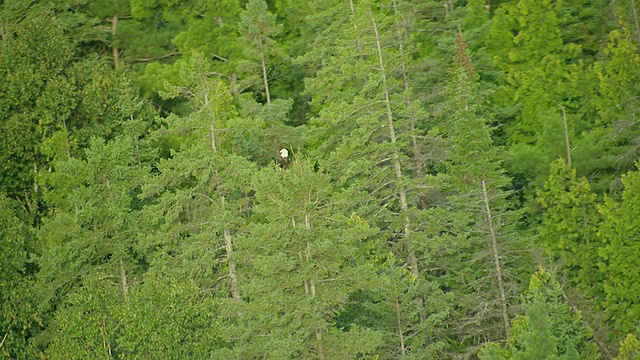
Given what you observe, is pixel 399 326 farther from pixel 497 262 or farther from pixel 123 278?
pixel 123 278

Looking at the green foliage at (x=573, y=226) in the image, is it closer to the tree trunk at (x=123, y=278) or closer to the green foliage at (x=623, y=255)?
the green foliage at (x=623, y=255)

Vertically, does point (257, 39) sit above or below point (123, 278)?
above

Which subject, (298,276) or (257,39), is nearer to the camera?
(298,276)

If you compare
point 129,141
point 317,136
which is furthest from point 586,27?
point 129,141

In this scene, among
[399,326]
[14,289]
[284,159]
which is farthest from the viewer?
[14,289]

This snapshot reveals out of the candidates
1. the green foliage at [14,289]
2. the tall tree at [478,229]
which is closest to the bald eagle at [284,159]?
the tall tree at [478,229]

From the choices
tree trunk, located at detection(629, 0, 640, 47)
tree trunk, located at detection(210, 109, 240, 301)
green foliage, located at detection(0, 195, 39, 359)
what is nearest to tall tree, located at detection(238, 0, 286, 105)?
tree trunk, located at detection(210, 109, 240, 301)

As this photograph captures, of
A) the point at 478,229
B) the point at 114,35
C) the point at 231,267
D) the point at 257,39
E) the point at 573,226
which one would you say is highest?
the point at 114,35

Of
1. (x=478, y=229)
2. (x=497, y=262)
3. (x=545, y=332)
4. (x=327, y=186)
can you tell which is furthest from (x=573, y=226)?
(x=327, y=186)

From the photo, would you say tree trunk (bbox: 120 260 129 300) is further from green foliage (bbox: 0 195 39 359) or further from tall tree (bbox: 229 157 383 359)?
tall tree (bbox: 229 157 383 359)

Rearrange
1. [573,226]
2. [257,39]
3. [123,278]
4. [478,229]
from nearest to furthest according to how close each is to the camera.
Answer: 1. [478,229]
2. [573,226]
3. [123,278]
4. [257,39]
